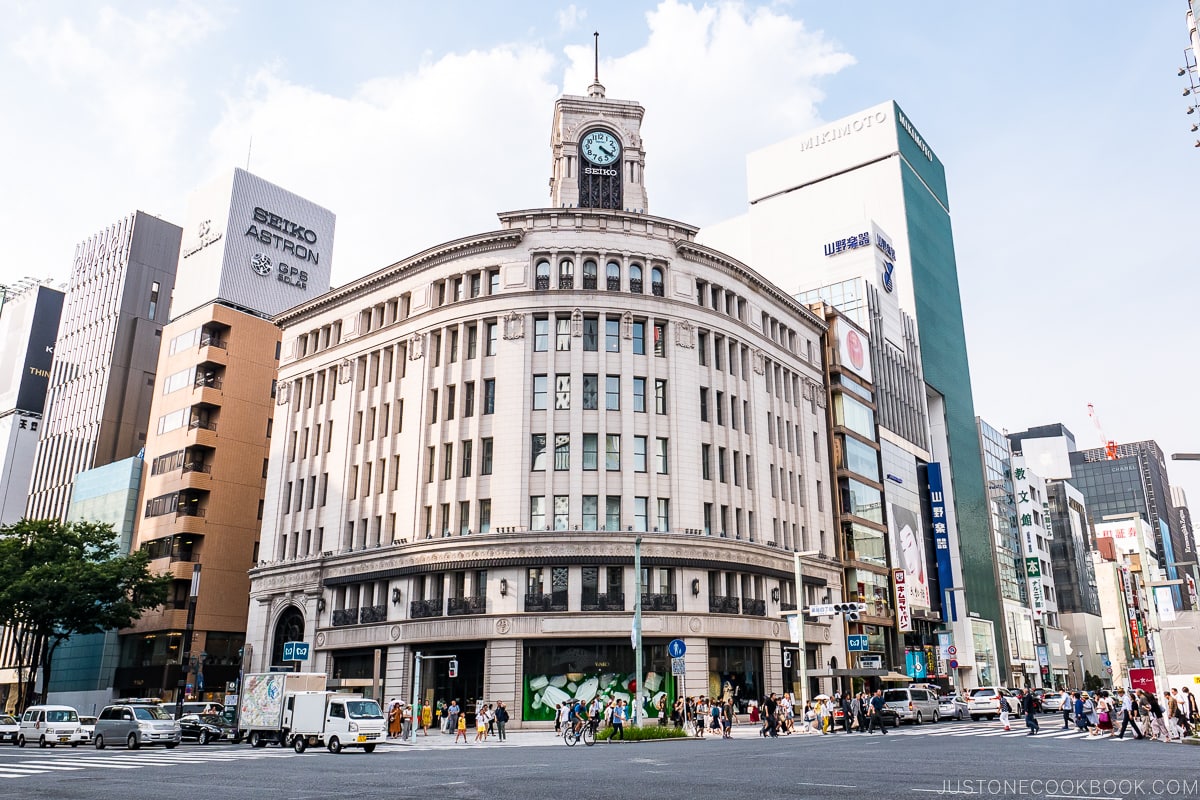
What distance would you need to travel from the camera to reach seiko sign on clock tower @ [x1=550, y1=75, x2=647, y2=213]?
6450 cm

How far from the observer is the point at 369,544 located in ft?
171

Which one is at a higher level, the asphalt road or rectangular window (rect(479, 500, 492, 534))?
rectangular window (rect(479, 500, 492, 534))

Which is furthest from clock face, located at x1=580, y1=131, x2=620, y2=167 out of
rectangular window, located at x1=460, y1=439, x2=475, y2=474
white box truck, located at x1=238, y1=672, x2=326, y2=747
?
white box truck, located at x1=238, y1=672, x2=326, y2=747

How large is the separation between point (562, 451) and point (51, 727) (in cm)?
2612

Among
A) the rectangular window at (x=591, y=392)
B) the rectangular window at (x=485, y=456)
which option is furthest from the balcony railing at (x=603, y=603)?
the rectangular window at (x=591, y=392)

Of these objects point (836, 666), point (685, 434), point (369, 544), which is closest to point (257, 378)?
point (369, 544)

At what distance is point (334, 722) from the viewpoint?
3222cm

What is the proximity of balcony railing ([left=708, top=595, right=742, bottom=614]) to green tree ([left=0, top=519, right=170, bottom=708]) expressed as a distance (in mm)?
35429

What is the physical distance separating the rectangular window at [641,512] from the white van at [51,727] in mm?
27026

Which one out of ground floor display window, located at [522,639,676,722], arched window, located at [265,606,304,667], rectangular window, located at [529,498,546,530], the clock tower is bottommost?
ground floor display window, located at [522,639,676,722]

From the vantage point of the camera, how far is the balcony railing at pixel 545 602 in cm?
4572

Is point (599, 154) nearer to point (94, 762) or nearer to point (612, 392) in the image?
point (612, 392)

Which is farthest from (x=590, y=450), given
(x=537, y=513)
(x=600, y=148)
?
(x=600, y=148)

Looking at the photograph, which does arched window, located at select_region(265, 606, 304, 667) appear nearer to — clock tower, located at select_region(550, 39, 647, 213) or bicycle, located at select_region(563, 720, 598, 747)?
bicycle, located at select_region(563, 720, 598, 747)
